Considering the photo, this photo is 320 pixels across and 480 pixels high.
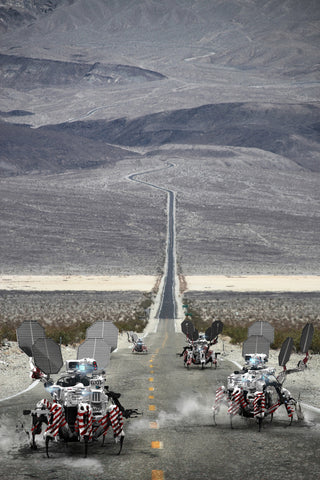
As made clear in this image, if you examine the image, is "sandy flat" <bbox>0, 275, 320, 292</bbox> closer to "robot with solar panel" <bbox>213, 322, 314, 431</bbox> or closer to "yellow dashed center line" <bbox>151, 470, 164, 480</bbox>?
"robot with solar panel" <bbox>213, 322, 314, 431</bbox>

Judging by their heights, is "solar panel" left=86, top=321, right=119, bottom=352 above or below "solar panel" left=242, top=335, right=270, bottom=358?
above

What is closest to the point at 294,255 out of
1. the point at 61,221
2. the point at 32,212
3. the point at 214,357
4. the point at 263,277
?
→ the point at 263,277

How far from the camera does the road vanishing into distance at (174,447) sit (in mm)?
10320

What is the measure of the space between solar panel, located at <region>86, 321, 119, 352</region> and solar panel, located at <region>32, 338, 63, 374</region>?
3.10m

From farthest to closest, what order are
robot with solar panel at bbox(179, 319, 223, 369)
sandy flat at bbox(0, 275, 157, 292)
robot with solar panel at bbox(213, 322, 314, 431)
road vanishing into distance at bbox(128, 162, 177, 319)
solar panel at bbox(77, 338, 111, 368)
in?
sandy flat at bbox(0, 275, 157, 292), road vanishing into distance at bbox(128, 162, 177, 319), robot with solar panel at bbox(179, 319, 223, 369), solar panel at bbox(77, 338, 111, 368), robot with solar panel at bbox(213, 322, 314, 431)

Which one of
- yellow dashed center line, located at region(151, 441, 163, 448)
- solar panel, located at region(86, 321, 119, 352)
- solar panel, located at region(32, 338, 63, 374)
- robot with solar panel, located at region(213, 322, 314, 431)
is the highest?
solar panel, located at region(32, 338, 63, 374)

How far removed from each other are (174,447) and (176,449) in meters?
0.15

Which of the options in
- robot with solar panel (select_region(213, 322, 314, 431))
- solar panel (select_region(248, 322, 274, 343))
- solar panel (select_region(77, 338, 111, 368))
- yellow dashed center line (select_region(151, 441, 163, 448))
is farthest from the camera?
solar panel (select_region(248, 322, 274, 343))

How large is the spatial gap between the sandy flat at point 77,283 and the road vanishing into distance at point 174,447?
203 feet

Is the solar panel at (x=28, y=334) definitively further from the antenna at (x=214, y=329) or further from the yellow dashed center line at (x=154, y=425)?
the antenna at (x=214, y=329)

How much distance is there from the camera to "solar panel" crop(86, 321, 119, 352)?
15742 millimetres

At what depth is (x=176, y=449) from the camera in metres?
11.6

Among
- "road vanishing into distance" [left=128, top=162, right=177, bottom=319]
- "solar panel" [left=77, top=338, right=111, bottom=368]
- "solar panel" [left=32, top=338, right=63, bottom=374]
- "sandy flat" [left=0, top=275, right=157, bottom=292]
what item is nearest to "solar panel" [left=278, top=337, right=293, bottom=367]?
"solar panel" [left=77, top=338, right=111, bottom=368]

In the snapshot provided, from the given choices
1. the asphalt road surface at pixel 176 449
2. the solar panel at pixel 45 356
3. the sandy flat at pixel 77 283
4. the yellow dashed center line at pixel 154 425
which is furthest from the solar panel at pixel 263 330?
the sandy flat at pixel 77 283
